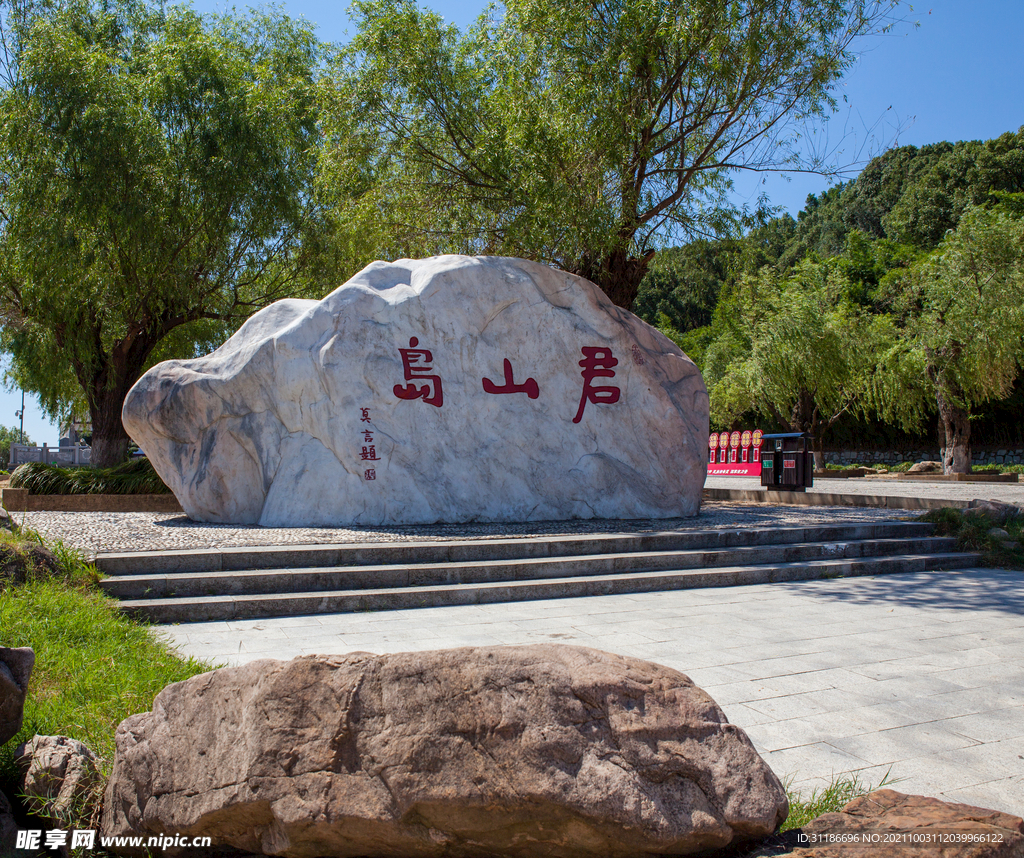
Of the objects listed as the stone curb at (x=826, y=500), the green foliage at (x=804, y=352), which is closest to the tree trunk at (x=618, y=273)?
the stone curb at (x=826, y=500)

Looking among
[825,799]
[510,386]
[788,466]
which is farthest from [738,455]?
[825,799]

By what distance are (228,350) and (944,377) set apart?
18955mm

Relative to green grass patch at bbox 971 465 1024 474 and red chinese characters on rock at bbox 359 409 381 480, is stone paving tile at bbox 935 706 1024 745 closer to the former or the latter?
red chinese characters on rock at bbox 359 409 381 480

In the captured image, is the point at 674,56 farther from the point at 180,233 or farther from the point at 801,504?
the point at 180,233

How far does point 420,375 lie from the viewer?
849 centimetres

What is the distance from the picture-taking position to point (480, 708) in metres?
1.97

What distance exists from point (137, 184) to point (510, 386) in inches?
315

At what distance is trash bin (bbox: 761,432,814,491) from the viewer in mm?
14586

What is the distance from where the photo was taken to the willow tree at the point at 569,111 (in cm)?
962

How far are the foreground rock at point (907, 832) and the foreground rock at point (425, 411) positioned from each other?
6.42m

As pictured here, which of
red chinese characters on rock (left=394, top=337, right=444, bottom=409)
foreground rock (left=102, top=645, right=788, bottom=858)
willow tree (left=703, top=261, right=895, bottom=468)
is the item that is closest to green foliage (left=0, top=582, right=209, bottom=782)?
foreground rock (left=102, top=645, right=788, bottom=858)

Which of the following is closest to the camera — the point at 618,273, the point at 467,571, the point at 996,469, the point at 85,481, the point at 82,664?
the point at 82,664

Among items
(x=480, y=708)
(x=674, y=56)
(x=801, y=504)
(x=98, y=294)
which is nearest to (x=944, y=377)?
(x=801, y=504)

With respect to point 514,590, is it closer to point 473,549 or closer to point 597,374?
point 473,549
